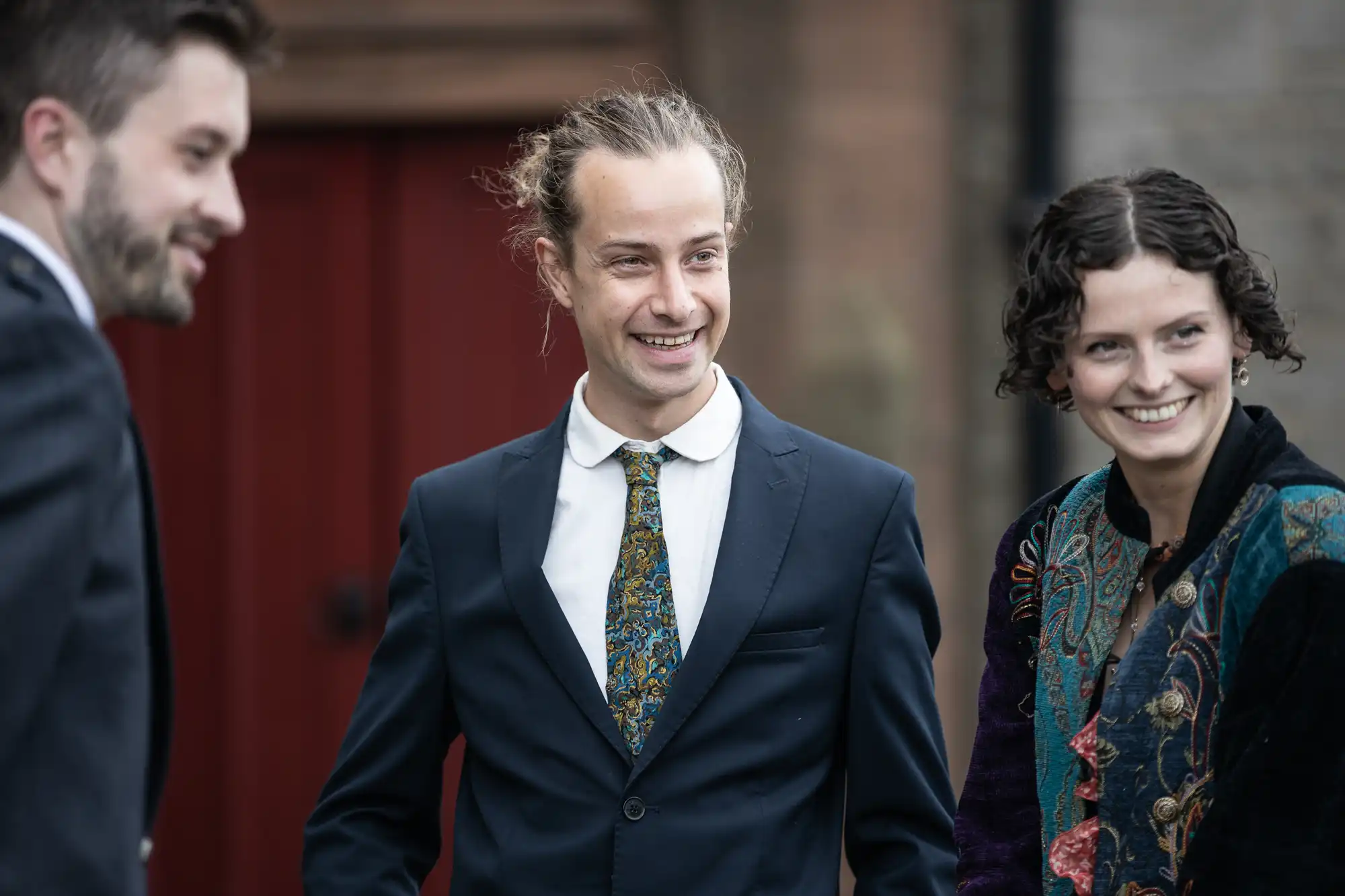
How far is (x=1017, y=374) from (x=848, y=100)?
277 centimetres

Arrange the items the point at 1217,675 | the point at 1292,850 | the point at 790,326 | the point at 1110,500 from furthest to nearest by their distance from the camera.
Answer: the point at 790,326
the point at 1110,500
the point at 1217,675
the point at 1292,850

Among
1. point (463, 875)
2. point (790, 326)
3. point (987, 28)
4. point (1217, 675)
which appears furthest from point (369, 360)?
point (1217, 675)

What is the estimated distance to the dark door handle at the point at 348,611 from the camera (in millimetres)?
5680

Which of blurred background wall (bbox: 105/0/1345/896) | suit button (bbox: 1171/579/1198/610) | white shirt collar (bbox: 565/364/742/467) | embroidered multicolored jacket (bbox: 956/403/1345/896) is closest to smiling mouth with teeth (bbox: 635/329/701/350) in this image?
white shirt collar (bbox: 565/364/742/467)

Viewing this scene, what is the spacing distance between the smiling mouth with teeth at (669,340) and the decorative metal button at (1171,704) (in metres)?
0.89

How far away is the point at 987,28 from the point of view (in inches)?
219

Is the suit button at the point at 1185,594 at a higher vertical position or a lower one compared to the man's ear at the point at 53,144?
lower

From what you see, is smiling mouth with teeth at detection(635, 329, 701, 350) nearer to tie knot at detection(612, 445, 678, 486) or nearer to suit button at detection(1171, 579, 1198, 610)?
tie knot at detection(612, 445, 678, 486)

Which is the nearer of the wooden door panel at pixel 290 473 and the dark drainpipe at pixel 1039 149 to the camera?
the dark drainpipe at pixel 1039 149

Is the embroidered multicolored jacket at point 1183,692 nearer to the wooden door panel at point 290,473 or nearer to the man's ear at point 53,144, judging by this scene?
the man's ear at point 53,144

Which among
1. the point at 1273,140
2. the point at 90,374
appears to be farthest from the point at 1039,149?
the point at 90,374

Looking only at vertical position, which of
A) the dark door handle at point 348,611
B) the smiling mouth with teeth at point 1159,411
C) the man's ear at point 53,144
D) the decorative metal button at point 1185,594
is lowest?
the dark door handle at point 348,611

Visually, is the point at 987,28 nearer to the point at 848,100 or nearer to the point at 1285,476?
the point at 848,100

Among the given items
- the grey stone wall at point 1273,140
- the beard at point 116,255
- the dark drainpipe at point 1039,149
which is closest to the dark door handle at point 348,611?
the dark drainpipe at point 1039,149
